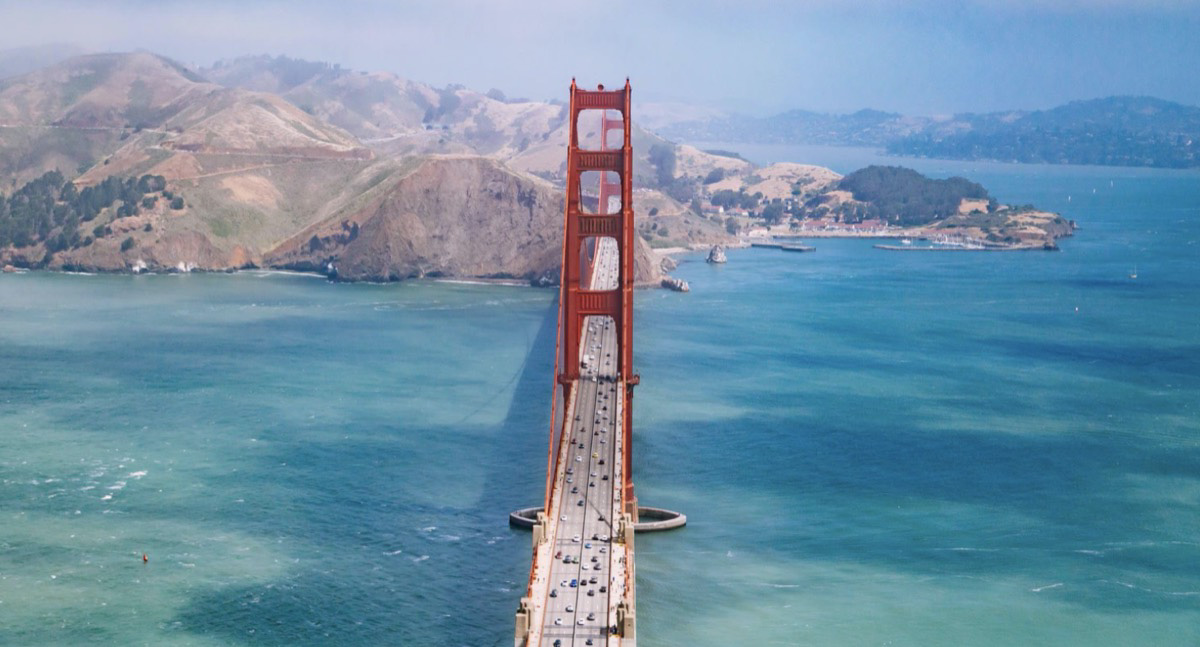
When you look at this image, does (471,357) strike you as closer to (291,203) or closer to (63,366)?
(63,366)

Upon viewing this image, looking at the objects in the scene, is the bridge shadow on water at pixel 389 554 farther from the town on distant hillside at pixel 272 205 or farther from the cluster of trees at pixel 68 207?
the cluster of trees at pixel 68 207

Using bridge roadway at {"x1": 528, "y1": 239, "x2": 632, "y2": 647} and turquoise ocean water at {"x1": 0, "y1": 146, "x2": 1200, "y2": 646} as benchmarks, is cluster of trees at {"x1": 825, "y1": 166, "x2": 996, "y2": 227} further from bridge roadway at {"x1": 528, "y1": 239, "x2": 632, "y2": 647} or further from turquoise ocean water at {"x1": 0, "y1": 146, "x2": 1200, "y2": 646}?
bridge roadway at {"x1": 528, "y1": 239, "x2": 632, "y2": 647}

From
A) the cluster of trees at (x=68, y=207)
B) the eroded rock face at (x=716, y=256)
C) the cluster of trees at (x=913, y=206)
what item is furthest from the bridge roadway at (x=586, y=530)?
the cluster of trees at (x=913, y=206)

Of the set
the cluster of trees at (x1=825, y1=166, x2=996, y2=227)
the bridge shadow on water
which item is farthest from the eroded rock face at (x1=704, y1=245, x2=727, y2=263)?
the bridge shadow on water

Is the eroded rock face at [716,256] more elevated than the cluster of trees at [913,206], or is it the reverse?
the cluster of trees at [913,206]

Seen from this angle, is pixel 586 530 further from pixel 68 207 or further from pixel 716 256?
pixel 68 207

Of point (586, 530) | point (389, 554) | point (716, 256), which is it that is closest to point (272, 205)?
point (716, 256)

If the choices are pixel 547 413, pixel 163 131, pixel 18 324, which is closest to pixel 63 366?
pixel 18 324
